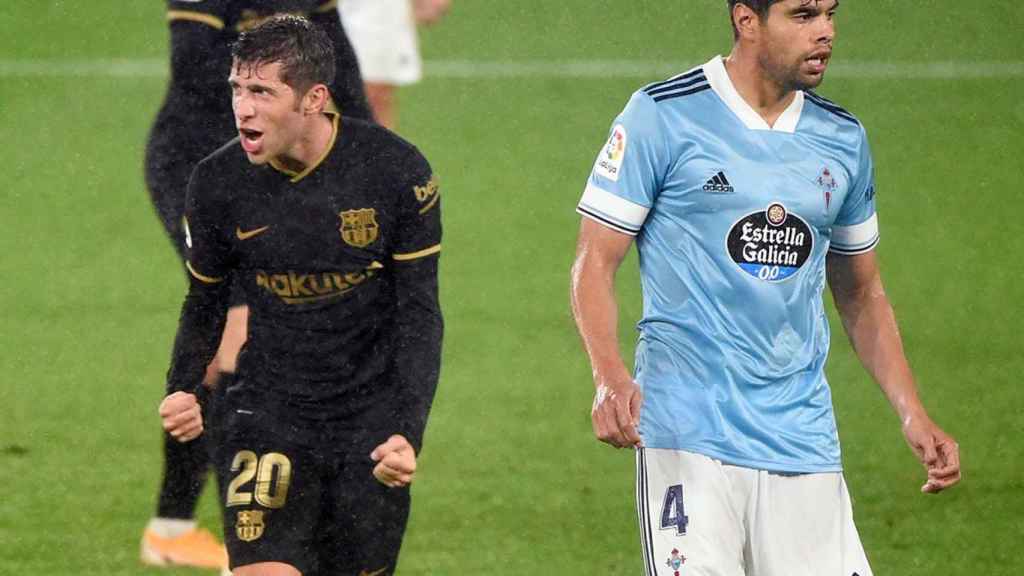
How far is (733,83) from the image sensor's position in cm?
532

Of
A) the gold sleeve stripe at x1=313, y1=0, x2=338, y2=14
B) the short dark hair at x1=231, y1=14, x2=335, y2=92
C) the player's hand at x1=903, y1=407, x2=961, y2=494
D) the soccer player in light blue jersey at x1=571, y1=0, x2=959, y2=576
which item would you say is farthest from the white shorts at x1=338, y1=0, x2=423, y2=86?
the player's hand at x1=903, y1=407, x2=961, y2=494

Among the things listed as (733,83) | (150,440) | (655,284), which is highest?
(733,83)

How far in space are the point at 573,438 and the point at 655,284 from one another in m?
3.90

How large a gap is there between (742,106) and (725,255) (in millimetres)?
394

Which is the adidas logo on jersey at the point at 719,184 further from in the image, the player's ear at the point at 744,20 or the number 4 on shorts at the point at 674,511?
the number 4 on shorts at the point at 674,511

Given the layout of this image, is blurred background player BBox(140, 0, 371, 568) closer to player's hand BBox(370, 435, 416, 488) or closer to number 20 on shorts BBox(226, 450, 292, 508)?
number 20 on shorts BBox(226, 450, 292, 508)

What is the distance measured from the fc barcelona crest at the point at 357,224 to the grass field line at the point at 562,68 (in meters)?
10.9

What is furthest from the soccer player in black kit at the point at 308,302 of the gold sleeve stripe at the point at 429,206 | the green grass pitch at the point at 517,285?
the green grass pitch at the point at 517,285

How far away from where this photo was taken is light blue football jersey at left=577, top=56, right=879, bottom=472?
5.17 meters

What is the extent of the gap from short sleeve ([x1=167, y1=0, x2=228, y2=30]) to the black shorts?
1530 millimetres

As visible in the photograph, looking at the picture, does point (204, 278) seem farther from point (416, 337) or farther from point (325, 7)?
point (325, 7)

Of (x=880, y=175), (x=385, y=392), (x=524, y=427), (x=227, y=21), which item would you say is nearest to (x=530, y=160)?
(x=880, y=175)

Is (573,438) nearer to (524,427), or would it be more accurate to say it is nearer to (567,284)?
(524,427)

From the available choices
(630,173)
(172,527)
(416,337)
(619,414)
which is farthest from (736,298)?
(172,527)
